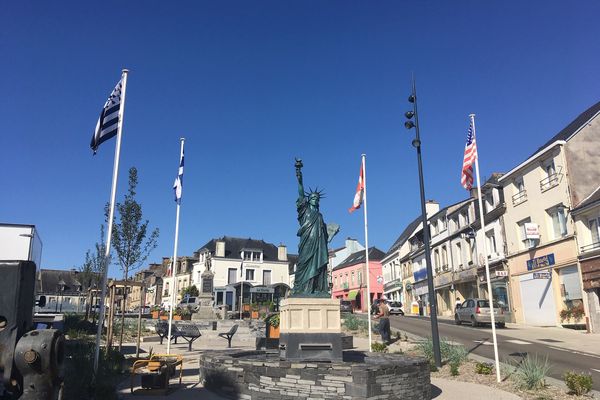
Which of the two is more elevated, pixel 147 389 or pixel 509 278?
pixel 509 278

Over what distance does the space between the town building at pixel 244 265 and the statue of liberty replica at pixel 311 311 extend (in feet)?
136

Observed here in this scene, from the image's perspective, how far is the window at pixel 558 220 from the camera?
23.1 metres

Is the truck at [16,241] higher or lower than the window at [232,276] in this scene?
lower

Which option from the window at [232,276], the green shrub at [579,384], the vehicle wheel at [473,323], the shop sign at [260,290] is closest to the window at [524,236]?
the vehicle wheel at [473,323]

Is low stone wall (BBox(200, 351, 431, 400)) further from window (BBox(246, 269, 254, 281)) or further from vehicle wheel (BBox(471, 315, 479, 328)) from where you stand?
window (BBox(246, 269, 254, 281))

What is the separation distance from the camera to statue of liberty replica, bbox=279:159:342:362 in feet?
31.0

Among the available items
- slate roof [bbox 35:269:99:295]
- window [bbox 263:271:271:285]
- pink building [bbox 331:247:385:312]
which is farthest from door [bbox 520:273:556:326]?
slate roof [bbox 35:269:99:295]

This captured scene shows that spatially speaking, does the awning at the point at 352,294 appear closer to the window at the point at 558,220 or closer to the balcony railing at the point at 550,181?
the window at the point at 558,220

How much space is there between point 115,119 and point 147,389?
584 centimetres

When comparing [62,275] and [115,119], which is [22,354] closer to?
[115,119]

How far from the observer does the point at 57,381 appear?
2654 millimetres

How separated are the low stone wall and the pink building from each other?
144 feet

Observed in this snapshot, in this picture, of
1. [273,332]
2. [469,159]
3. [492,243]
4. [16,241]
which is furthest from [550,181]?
[16,241]

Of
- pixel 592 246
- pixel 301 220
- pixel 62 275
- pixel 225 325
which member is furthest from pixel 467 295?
pixel 62 275
